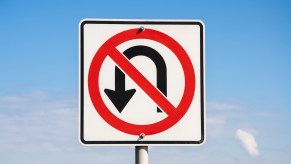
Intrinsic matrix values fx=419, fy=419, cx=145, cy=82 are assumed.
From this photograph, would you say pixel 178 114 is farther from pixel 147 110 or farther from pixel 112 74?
pixel 112 74

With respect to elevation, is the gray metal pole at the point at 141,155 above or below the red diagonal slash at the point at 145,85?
below

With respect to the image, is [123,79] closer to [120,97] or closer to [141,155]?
[120,97]

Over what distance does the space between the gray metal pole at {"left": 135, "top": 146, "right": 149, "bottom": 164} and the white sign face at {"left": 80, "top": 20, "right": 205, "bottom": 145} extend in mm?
34

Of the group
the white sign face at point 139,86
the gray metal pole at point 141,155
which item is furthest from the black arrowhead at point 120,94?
the gray metal pole at point 141,155

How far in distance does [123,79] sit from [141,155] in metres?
0.50

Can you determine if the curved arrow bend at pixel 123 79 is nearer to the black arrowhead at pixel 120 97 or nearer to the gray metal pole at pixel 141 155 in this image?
the black arrowhead at pixel 120 97

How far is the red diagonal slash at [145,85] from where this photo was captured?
2693mm

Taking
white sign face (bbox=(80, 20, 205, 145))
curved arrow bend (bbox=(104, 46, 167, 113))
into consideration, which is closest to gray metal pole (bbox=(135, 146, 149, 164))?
white sign face (bbox=(80, 20, 205, 145))

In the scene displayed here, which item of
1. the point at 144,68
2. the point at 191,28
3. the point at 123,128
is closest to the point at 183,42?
the point at 191,28

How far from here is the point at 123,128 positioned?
268cm

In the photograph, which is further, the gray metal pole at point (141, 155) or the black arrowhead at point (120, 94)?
the black arrowhead at point (120, 94)

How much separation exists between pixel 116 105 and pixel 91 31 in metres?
0.54

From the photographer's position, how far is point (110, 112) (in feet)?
8.85

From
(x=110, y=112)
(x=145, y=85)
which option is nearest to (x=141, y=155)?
(x=110, y=112)
